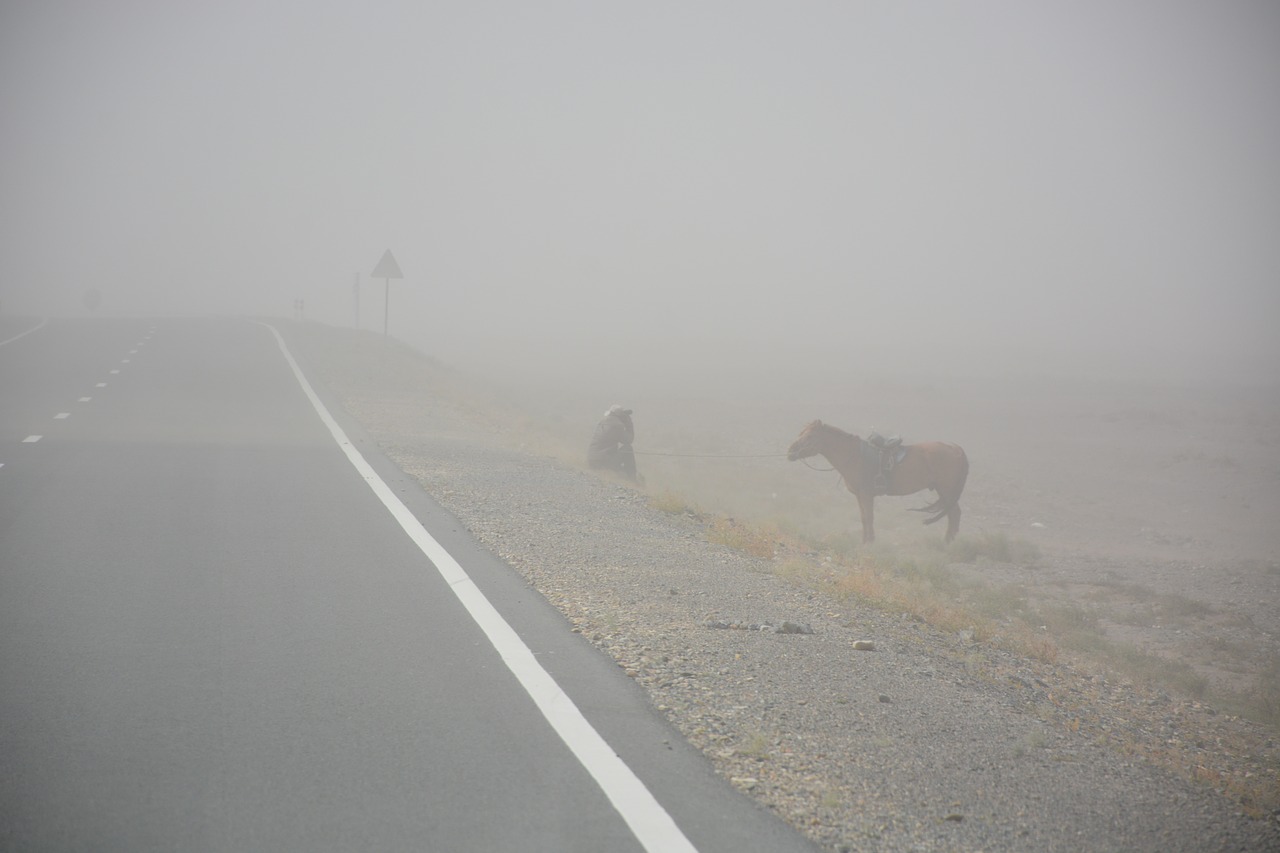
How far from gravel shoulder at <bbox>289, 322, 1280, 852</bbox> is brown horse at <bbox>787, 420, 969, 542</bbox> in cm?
688

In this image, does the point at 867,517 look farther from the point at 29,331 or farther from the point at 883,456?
the point at 29,331

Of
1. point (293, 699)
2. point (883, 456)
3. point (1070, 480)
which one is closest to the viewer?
point (293, 699)

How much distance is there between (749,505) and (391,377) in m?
12.6

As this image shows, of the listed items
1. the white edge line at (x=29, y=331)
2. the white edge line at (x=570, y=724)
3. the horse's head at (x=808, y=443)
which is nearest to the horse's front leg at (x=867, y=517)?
the horse's head at (x=808, y=443)

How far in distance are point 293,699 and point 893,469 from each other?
13378mm

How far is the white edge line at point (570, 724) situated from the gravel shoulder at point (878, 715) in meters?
0.47

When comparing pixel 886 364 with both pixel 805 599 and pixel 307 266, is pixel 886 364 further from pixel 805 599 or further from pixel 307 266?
pixel 307 266

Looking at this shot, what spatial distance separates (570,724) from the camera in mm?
4730

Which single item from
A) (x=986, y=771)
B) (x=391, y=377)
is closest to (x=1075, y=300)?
(x=391, y=377)

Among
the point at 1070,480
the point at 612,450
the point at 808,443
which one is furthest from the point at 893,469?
the point at 1070,480

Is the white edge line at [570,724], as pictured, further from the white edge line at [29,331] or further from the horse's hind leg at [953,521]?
the white edge line at [29,331]

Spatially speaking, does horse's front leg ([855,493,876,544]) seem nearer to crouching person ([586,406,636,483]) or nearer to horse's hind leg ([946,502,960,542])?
horse's hind leg ([946,502,960,542])

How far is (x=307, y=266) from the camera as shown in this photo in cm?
14575

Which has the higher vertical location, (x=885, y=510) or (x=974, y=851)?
(x=974, y=851)
